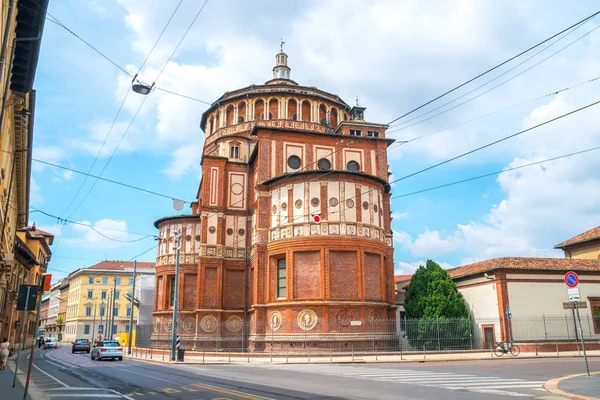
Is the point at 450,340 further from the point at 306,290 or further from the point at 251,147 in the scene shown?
the point at 251,147

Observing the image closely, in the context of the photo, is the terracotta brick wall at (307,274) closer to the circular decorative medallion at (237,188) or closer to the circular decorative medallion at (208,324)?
the circular decorative medallion at (208,324)

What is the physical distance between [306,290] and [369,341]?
516 centimetres

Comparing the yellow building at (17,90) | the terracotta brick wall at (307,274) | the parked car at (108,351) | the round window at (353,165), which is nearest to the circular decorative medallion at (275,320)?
the terracotta brick wall at (307,274)

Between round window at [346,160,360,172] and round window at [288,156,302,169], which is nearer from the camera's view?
round window at [288,156,302,169]

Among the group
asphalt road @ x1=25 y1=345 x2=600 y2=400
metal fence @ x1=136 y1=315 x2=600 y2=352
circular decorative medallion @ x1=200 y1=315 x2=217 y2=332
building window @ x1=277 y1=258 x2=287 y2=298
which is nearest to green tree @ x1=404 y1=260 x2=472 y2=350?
metal fence @ x1=136 y1=315 x2=600 y2=352

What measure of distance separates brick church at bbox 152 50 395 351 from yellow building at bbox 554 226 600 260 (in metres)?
21.9

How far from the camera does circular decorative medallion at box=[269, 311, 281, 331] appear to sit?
108ft

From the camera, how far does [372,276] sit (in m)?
33.7

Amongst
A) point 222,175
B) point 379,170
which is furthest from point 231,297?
point 379,170

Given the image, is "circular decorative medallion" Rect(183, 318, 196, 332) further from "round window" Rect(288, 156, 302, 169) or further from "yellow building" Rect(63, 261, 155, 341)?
"yellow building" Rect(63, 261, 155, 341)

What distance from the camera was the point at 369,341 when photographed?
31.8 metres

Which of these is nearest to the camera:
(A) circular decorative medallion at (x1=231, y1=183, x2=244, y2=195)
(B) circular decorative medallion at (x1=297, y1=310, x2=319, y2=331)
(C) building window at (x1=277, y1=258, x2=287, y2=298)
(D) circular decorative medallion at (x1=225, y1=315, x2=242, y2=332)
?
(B) circular decorative medallion at (x1=297, y1=310, x2=319, y2=331)

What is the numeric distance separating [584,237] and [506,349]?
22312 mm

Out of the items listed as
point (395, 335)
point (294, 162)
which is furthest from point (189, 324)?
point (395, 335)
